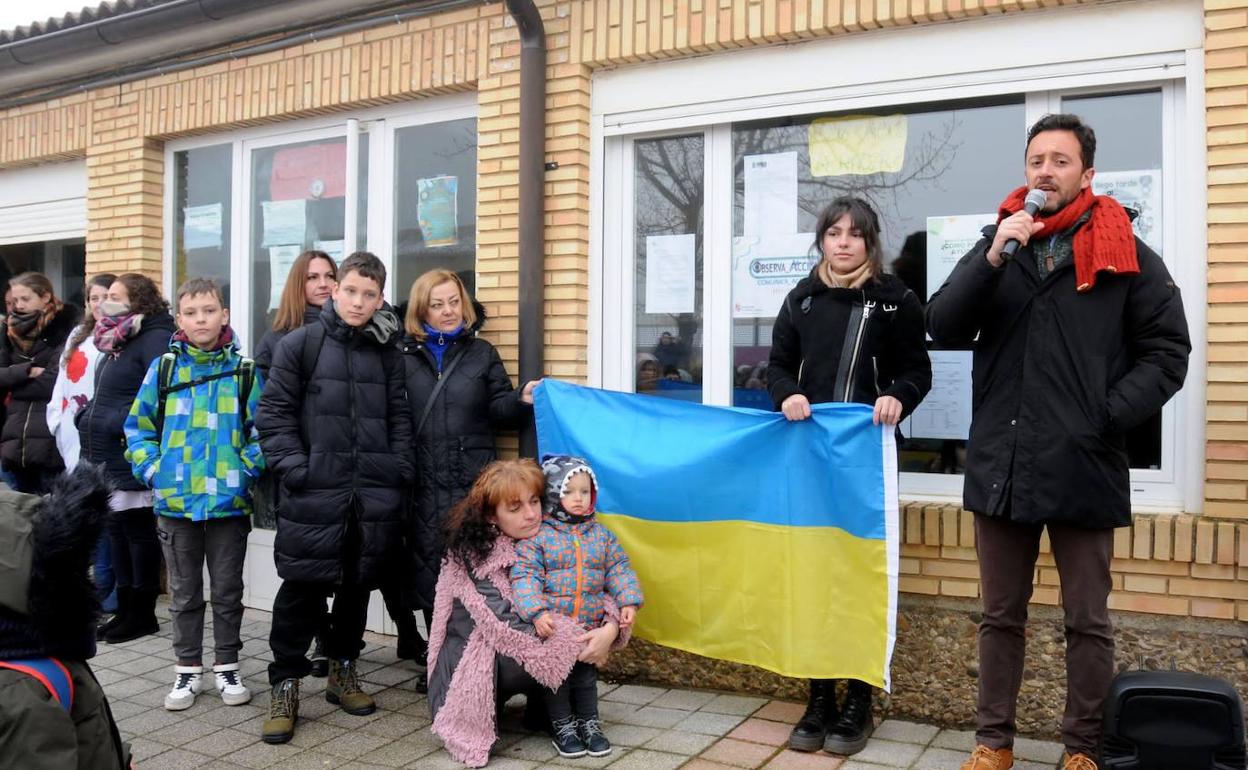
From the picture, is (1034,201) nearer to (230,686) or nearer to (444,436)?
(444,436)

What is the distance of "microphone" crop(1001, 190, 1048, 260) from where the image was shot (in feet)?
11.3

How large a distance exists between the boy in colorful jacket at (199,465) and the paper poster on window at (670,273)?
2030mm

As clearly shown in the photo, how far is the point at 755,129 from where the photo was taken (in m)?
5.30

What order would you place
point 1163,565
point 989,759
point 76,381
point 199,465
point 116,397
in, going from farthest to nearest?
point 76,381 < point 116,397 < point 199,465 < point 1163,565 < point 989,759

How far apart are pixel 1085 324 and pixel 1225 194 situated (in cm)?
102

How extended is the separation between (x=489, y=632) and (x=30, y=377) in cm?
400

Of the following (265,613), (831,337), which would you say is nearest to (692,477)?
(831,337)

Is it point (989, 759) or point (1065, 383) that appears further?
point (989, 759)

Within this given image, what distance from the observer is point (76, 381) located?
6.34m

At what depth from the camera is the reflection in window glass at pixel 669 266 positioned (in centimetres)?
546

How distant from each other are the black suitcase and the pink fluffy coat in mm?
1934

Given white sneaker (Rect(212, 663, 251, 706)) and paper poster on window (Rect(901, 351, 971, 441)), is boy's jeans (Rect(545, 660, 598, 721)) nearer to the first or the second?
white sneaker (Rect(212, 663, 251, 706))

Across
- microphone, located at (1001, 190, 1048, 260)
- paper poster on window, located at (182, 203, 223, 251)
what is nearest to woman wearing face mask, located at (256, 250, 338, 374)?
paper poster on window, located at (182, 203, 223, 251)

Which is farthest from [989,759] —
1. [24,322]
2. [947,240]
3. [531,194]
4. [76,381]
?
[24,322]
